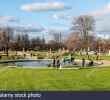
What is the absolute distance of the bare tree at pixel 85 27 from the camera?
357 ft

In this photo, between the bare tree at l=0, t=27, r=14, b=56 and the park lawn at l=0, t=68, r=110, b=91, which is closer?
the park lawn at l=0, t=68, r=110, b=91

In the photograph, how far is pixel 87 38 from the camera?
356 feet

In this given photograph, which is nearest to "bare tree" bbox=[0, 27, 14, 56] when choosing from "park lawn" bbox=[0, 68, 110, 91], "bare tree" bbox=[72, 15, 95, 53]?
"bare tree" bbox=[72, 15, 95, 53]

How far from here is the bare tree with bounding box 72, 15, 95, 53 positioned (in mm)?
108812

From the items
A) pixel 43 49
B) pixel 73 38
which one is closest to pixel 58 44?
pixel 43 49

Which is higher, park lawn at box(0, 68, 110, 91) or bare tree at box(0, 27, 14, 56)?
bare tree at box(0, 27, 14, 56)

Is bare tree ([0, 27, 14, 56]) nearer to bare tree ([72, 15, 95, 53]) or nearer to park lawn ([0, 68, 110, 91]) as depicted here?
bare tree ([72, 15, 95, 53])

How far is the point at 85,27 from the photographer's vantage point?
358ft

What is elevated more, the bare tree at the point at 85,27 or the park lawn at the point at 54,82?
the bare tree at the point at 85,27

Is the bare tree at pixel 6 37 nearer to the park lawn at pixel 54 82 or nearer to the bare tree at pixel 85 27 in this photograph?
the bare tree at pixel 85 27

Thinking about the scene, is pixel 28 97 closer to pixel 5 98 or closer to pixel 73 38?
pixel 5 98

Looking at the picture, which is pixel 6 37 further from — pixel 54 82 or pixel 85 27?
pixel 54 82

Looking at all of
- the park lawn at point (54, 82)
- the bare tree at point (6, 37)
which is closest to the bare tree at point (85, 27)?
the bare tree at point (6, 37)

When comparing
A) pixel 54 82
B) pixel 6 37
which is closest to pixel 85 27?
pixel 6 37
